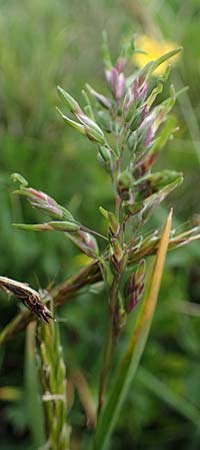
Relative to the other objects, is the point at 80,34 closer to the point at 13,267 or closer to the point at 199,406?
the point at 13,267

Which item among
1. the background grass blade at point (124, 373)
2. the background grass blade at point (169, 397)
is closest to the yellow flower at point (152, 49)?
the background grass blade at point (169, 397)

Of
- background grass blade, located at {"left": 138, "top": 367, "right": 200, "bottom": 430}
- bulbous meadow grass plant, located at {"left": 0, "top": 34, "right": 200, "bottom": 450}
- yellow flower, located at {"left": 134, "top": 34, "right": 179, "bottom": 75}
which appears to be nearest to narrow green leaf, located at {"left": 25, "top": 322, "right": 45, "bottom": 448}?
bulbous meadow grass plant, located at {"left": 0, "top": 34, "right": 200, "bottom": 450}

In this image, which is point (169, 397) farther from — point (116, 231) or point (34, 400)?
point (116, 231)

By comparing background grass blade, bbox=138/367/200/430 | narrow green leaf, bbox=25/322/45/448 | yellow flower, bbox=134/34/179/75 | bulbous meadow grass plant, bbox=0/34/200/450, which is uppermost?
yellow flower, bbox=134/34/179/75

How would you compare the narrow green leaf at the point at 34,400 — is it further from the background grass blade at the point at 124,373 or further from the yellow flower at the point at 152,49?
the yellow flower at the point at 152,49

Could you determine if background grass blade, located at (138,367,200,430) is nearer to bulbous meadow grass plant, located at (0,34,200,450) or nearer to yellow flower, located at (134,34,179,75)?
bulbous meadow grass plant, located at (0,34,200,450)

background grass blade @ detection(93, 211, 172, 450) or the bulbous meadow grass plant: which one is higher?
the bulbous meadow grass plant

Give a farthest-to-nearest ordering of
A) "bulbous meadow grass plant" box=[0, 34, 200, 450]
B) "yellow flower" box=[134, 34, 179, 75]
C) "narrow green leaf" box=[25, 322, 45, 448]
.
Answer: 1. "yellow flower" box=[134, 34, 179, 75]
2. "narrow green leaf" box=[25, 322, 45, 448]
3. "bulbous meadow grass plant" box=[0, 34, 200, 450]
